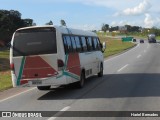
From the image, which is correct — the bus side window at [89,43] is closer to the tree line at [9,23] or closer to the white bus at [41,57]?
the white bus at [41,57]

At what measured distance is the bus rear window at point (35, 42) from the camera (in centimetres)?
1397

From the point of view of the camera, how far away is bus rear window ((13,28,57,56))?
1397cm

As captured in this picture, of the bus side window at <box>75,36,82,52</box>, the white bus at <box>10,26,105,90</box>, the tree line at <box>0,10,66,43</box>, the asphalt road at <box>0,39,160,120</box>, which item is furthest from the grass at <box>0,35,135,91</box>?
the tree line at <box>0,10,66,43</box>

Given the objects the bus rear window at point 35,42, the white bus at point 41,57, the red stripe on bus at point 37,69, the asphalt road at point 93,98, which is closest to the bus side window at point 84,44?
the asphalt road at point 93,98

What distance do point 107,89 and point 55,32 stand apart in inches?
121

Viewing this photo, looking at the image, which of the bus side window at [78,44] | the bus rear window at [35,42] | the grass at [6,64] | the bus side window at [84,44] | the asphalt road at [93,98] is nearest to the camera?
the asphalt road at [93,98]

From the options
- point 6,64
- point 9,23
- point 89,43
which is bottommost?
point 6,64

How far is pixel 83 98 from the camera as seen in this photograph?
515 inches

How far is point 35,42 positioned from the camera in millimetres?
14094

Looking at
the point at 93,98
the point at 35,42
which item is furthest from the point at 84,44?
the point at 93,98

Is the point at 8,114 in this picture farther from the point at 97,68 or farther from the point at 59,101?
the point at 97,68

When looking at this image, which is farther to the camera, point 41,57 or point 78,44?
point 78,44

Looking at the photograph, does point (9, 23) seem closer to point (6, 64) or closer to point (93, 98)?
point (6, 64)

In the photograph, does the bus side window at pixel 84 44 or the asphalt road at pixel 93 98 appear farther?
the bus side window at pixel 84 44
